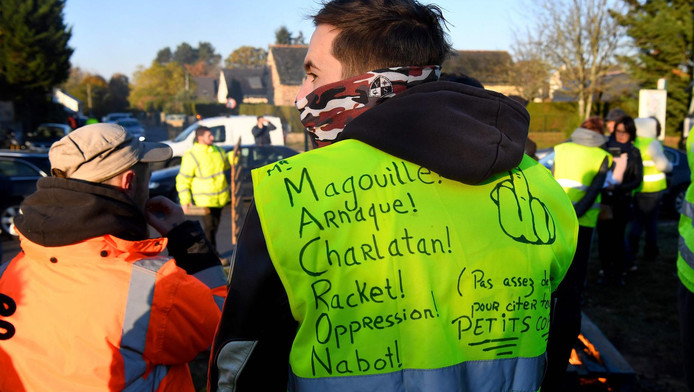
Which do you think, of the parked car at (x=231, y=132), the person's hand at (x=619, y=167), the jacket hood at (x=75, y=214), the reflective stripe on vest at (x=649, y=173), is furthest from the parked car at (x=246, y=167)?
the jacket hood at (x=75, y=214)

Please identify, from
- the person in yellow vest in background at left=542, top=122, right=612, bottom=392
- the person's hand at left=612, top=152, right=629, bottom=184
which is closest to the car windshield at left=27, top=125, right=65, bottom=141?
the person's hand at left=612, top=152, right=629, bottom=184

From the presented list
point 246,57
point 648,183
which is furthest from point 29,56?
point 246,57

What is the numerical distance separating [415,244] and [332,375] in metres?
0.34

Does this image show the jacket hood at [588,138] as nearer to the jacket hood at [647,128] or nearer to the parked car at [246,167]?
the jacket hood at [647,128]

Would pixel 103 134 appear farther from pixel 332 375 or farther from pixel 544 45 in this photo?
pixel 544 45

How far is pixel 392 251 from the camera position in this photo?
131 centimetres

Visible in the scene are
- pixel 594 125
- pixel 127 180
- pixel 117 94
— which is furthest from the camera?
pixel 117 94

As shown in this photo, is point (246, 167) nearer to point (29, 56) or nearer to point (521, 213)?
point (521, 213)

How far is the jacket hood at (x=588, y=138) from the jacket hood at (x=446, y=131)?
187 inches

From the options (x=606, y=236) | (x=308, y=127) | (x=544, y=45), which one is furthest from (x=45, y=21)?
(x=308, y=127)

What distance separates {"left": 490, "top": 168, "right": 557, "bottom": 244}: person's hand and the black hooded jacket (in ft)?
0.27

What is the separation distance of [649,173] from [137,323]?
24.1ft

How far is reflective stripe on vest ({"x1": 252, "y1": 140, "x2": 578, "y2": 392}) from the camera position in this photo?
4.16 feet

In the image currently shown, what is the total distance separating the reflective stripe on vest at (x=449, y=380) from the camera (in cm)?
128
